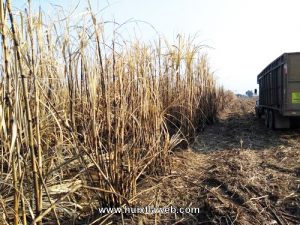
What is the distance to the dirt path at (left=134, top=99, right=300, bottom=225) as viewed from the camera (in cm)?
263

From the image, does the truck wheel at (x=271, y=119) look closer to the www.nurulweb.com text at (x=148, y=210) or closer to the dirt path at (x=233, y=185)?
the dirt path at (x=233, y=185)

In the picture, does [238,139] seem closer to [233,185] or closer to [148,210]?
[233,185]

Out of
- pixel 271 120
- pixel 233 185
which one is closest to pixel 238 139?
pixel 271 120

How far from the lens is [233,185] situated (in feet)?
10.9

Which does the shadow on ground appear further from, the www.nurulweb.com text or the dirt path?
the www.nurulweb.com text

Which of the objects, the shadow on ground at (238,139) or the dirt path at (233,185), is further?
the shadow on ground at (238,139)

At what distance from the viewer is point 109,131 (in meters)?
2.41

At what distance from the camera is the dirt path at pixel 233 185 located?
2.63 m

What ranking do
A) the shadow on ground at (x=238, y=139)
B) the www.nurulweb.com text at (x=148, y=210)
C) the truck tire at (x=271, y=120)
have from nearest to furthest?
the www.nurulweb.com text at (x=148, y=210), the shadow on ground at (x=238, y=139), the truck tire at (x=271, y=120)

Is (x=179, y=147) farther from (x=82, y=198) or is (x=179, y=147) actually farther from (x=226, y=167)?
(x=82, y=198)

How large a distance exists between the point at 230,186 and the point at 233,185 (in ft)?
0.25

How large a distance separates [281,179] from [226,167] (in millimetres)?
618

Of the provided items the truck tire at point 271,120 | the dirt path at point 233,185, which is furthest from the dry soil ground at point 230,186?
the truck tire at point 271,120

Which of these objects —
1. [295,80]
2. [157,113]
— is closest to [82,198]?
[157,113]
